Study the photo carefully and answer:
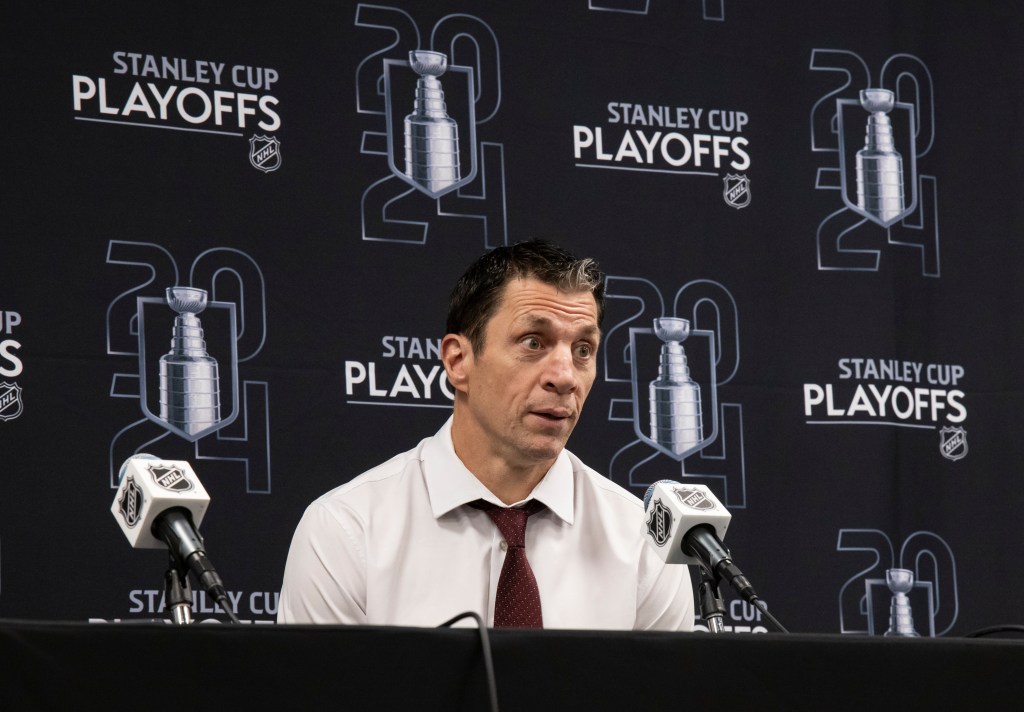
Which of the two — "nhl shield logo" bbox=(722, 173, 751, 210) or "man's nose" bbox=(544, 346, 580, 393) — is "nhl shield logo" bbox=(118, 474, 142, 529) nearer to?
"man's nose" bbox=(544, 346, 580, 393)

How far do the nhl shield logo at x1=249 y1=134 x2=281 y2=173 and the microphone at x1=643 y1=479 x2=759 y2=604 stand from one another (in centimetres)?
157

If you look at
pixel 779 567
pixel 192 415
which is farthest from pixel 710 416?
pixel 192 415

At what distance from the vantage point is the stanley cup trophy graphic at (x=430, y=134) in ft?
10.3

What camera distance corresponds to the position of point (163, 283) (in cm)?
289

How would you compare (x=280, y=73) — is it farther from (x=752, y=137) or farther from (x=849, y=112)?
(x=849, y=112)

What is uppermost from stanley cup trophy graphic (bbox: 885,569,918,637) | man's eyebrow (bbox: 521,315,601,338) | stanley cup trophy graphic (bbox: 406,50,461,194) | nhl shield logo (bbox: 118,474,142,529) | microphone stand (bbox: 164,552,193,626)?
stanley cup trophy graphic (bbox: 406,50,461,194)

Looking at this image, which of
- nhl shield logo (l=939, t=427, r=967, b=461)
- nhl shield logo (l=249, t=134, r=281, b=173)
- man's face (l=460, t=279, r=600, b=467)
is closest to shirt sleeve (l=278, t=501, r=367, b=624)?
man's face (l=460, t=279, r=600, b=467)

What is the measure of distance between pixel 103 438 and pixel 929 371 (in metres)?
2.06

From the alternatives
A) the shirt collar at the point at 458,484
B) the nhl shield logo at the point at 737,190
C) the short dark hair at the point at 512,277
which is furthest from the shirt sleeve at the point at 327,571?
the nhl shield logo at the point at 737,190

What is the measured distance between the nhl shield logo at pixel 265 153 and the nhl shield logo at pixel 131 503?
153 cm

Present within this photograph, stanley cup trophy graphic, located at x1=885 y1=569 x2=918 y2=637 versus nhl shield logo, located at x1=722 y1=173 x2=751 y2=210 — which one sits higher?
nhl shield logo, located at x1=722 y1=173 x2=751 y2=210

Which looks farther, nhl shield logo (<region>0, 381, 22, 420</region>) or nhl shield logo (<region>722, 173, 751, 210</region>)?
nhl shield logo (<region>722, 173, 751, 210</region>)

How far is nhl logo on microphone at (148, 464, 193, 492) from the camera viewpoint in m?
1.55

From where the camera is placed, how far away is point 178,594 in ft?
4.87
